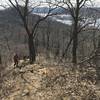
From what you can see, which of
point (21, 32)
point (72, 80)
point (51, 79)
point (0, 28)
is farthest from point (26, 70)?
point (0, 28)

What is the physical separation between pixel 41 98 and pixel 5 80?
3.86 metres

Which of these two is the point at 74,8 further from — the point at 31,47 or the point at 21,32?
the point at 21,32

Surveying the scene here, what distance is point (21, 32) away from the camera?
132 m

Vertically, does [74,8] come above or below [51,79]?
above

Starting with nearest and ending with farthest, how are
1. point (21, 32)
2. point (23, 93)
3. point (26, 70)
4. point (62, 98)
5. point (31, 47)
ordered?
1. point (62, 98)
2. point (23, 93)
3. point (26, 70)
4. point (31, 47)
5. point (21, 32)

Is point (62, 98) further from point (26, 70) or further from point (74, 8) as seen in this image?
point (74, 8)

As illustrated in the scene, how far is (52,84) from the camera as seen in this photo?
14.2 metres

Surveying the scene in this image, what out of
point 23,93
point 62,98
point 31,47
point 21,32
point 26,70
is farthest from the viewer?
point 21,32

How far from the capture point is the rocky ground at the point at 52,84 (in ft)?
43.2

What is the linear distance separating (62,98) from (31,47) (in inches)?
447

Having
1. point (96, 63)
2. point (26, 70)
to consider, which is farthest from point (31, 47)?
point (96, 63)

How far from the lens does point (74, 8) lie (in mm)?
24859

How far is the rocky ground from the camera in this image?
13172 mm

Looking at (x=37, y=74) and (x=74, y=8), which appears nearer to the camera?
(x=37, y=74)
